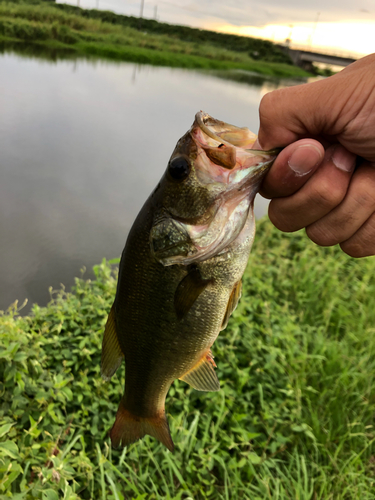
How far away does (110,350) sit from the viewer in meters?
1.54

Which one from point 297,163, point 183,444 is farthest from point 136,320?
point 183,444

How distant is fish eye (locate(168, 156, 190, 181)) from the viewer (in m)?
1.28

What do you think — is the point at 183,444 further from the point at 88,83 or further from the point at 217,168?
the point at 88,83

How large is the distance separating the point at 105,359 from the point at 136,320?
0.26m

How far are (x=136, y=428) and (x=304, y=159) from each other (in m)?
1.43

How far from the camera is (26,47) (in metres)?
20.5

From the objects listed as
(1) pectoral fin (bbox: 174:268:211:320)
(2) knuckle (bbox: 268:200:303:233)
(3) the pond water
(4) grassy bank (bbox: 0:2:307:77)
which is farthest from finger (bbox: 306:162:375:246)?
(4) grassy bank (bbox: 0:2:307:77)

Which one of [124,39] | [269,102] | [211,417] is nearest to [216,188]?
[269,102]

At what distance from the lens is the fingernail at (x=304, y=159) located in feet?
4.31

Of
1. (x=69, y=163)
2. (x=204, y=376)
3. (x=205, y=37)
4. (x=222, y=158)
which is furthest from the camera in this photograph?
(x=205, y=37)

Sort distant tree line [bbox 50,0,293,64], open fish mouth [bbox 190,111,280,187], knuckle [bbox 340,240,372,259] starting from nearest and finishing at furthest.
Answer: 1. open fish mouth [bbox 190,111,280,187]
2. knuckle [bbox 340,240,372,259]
3. distant tree line [bbox 50,0,293,64]

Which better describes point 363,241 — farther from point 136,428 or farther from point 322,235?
point 136,428

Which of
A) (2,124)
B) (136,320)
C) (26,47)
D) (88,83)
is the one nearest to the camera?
(136,320)

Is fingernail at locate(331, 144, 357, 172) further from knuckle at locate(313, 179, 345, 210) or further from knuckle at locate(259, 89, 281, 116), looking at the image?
knuckle at locate(259, 89, 281, 116)
